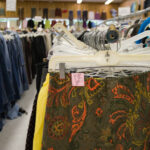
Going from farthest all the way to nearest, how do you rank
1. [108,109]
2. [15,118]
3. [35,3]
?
[35,3], [15,118], [108,109]

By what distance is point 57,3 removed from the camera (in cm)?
956

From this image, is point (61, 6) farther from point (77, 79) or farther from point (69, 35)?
point (77, 79)

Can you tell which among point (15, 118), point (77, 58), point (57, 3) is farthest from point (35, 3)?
point (77, 58)

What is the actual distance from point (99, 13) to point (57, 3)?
2.33 metres

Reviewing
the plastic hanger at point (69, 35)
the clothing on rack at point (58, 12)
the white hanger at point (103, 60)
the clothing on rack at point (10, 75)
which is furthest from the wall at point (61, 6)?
the white hanger at point (103, 60)

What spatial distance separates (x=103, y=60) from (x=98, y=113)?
0.23m

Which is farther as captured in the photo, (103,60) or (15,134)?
(15,134)

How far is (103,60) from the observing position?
77 cm

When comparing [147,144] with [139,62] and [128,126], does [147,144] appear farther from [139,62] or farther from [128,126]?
[139,62]

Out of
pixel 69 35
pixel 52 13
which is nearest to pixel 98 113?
pixel 69 35

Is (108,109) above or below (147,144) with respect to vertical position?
above

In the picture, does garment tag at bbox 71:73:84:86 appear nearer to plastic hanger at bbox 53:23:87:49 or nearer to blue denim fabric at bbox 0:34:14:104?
plastic hanger at bbox 53:23:87:49

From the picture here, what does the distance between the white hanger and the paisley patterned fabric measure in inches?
2.4

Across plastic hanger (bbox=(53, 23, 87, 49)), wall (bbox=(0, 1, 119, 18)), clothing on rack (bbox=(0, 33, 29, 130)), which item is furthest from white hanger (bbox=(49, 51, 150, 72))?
wall (bbox=(0, 1, 119, 18))
